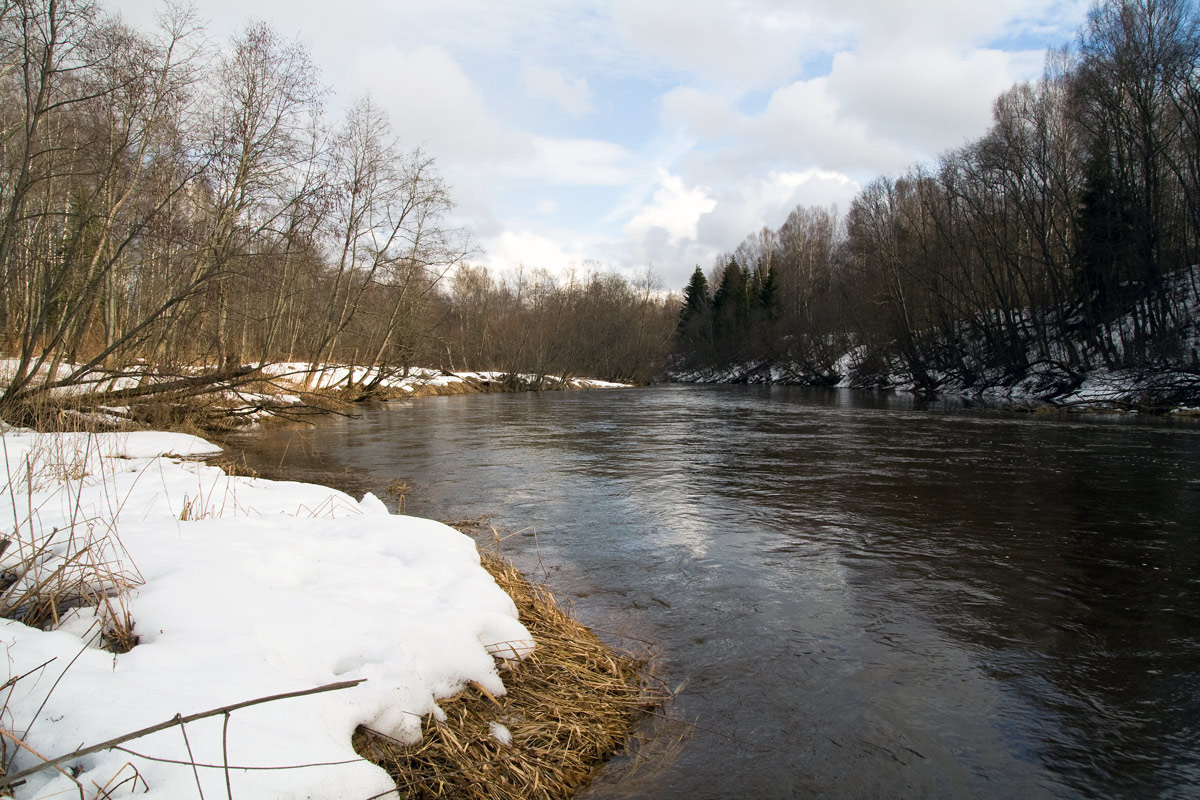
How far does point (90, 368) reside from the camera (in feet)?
34.2

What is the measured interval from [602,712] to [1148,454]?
12.5 meters

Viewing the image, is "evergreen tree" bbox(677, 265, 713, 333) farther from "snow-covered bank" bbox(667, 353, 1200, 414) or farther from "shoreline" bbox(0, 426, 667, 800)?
"shoreline" bbox(0, 426, 667, 800)

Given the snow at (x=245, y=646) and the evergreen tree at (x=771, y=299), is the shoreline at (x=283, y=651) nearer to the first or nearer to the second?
the snow at (x=245, y=646)

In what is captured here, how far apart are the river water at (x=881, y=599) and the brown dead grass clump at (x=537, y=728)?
0.68 feet

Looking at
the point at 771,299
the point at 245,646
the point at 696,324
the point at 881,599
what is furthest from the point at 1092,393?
the point at 696,324

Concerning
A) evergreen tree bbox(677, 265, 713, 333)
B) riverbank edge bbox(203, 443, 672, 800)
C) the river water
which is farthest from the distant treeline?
evergreen tree bbox(677, 265, 713, 333)

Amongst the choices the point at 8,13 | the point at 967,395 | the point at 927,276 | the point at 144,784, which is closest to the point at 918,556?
the point at 144,784

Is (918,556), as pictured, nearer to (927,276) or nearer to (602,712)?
(602,712)

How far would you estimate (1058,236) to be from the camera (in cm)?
2755

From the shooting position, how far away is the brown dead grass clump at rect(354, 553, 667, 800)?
251cm

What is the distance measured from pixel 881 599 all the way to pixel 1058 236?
30005mm

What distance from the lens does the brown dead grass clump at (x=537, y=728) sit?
251cm

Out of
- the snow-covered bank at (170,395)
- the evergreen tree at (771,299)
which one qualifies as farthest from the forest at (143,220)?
the evergreen tree at (771,299)

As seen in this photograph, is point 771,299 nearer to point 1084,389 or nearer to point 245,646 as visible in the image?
point 1084,389
